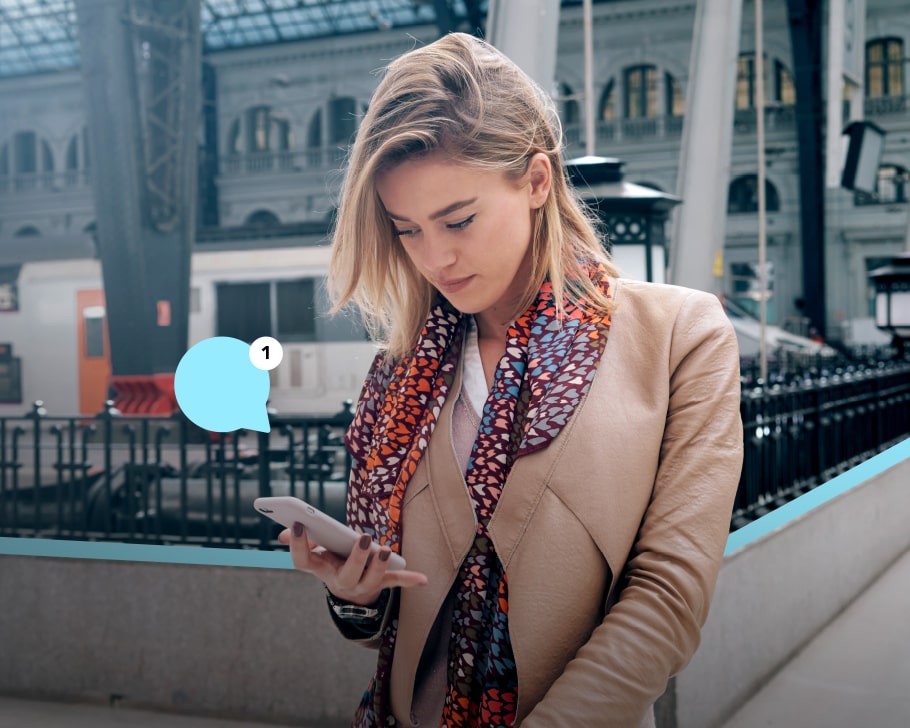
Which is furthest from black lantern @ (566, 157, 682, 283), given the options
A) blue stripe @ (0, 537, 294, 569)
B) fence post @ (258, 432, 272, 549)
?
blue stripe @ (0, 537, 294, 569)

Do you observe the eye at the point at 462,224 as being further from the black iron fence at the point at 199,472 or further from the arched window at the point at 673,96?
the arched window at the point at 673,96

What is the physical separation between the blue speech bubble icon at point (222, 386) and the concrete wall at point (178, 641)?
175 cm

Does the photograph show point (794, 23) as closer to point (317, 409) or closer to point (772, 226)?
point (772, 226)

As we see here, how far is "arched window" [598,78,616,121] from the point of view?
28516mm

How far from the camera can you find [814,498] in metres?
4.79

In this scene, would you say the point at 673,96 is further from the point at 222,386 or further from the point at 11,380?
the point at 222,386

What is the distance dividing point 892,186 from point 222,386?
26.9 m

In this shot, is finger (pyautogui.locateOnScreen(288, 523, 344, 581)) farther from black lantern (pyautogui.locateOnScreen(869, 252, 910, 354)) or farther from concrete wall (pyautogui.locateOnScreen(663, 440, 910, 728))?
black lantern (pyautogui.locateOnScreen(869, 252, 910, 354))

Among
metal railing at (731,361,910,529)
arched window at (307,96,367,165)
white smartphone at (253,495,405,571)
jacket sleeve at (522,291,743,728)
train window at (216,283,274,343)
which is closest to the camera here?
jacket sleeve at (522,291,743,728)

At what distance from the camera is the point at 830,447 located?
6.80 metres

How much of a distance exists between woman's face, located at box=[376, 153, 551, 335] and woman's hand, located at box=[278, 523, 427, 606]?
1.24 ft

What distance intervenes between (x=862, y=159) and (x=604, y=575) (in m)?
8.93

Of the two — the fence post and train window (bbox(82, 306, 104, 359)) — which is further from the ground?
train window (bbox(82, 306, 104, 359))

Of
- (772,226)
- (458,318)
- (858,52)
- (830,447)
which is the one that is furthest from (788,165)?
(458,318)
